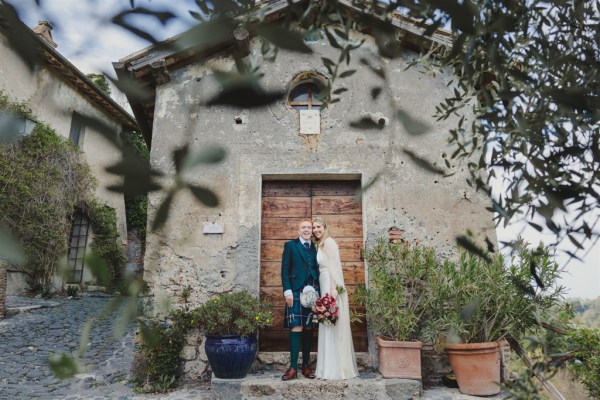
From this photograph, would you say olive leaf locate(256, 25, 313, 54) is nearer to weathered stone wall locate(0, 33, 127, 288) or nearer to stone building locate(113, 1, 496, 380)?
weathered stone wall locate(0, 33, 127, 288)

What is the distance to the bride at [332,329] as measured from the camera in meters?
4.17

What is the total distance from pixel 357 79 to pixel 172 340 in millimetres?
3509

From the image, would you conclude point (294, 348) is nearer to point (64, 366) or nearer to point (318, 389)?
point (318, 389)

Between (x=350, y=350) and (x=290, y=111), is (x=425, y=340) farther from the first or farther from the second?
(x=290, y=111)

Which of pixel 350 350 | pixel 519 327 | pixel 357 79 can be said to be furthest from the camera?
pixel 357 79

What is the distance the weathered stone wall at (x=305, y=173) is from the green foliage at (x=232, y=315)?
1.23ft

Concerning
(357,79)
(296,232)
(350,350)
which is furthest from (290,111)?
(350,350)

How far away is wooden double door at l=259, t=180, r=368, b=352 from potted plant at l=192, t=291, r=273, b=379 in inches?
19.9

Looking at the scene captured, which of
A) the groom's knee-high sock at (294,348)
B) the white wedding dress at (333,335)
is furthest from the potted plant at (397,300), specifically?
the groom's knee-high sock at (294,348)

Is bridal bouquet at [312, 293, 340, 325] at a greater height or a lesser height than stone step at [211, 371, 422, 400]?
greater

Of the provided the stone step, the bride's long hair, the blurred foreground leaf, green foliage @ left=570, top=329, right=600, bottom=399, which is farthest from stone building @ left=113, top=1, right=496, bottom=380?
the blurred foreground leaf

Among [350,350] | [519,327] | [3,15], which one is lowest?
[350,350]

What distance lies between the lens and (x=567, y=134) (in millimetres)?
1021

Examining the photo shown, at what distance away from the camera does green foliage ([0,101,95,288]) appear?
8.84m
